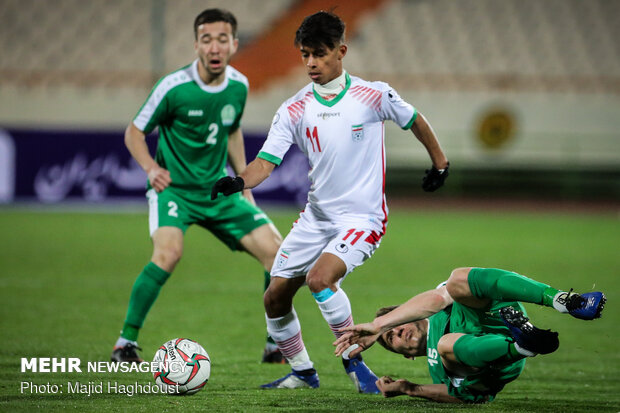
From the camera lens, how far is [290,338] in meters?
5.41

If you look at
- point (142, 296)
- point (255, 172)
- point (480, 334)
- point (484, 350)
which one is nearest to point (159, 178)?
point (142, 296)

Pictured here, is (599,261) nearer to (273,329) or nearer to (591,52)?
(273,329)

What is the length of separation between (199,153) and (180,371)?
6.69ft

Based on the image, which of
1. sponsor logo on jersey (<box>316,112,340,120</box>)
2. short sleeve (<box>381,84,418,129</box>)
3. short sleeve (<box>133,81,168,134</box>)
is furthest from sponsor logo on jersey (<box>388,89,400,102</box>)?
short sleeve (<box>133,81,168,134</box>)

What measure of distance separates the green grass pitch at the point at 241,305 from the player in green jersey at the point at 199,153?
0.80 meters

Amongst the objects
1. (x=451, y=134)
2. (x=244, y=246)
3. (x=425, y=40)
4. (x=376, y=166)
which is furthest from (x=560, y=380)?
(x=425, y=40)

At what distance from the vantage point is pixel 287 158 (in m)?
18.0

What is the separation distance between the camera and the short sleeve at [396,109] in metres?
5.07

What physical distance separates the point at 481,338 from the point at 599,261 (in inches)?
330

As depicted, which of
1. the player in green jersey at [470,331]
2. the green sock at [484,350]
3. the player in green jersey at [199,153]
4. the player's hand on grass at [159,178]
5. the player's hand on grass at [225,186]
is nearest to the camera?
the player in green jersey at [470,331]

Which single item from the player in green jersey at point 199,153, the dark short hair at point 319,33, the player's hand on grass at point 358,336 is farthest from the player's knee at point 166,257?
the player's hand on grass at point 358,336

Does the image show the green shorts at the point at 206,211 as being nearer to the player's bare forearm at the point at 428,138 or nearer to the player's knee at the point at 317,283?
the player's knee at the point at 317,283

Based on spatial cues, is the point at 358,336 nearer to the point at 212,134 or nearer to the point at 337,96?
the point at 337,96

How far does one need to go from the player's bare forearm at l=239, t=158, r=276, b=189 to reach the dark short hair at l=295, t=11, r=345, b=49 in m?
0.70
